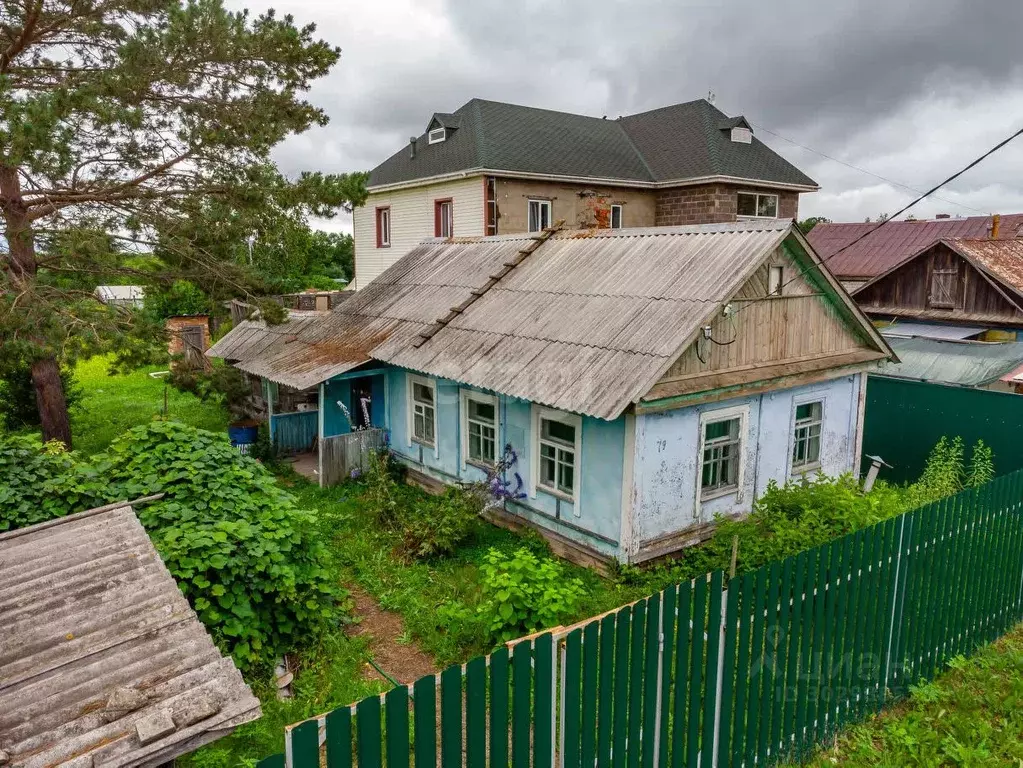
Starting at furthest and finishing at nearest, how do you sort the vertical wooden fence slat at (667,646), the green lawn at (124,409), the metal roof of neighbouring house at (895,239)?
the metal roof of neighbouring house at (895,239) → the green lawn at (124,409) → the vertical wooden fence slat at (667,646)

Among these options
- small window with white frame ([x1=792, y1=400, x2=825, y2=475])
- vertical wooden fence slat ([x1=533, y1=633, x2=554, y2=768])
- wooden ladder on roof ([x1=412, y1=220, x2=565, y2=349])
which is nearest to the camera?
vertical wooden fence slat ([x1=533, y1=633, x2=554, y2=768])

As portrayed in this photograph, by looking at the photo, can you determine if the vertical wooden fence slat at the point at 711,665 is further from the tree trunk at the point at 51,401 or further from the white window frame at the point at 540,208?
the white window frame at the point at 540,208

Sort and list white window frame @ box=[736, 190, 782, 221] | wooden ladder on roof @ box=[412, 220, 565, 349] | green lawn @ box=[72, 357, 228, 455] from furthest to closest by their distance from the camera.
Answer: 1. white window frame @ box=[736, 190, 782, 221]
2. green lawn @ box=[72, 357, 228, 455]
3. wooden ladder on roof @ box=[412, 220, 565, 349]

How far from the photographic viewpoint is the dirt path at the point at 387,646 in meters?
7.29

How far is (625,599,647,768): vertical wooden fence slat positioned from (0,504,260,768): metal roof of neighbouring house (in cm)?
234

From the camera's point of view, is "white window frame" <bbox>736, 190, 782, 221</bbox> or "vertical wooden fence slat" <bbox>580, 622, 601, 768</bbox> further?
"white window frame" <bbox>736, 190, 782, 221</bbox>

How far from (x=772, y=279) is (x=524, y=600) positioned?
6.34 meters

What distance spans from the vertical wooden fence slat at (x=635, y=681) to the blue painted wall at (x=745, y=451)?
15.0 feet

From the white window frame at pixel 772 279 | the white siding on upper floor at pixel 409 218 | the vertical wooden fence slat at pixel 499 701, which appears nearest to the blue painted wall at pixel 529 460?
the white window frame at pixel 772 279

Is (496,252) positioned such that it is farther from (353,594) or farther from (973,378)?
(973,378)

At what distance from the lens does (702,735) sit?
499 cm

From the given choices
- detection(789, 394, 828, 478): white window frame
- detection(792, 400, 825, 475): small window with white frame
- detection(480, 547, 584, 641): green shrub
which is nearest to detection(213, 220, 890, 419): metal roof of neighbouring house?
detection(789, 394, 828, 478): white window frame

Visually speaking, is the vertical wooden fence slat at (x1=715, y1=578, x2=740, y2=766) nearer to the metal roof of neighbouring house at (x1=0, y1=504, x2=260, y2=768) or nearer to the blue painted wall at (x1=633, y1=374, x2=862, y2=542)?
the metal roof of neighbouring house at (x1=0, y1=504, x2=260, y2=768)

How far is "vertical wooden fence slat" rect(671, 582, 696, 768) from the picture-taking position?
15.4ft
